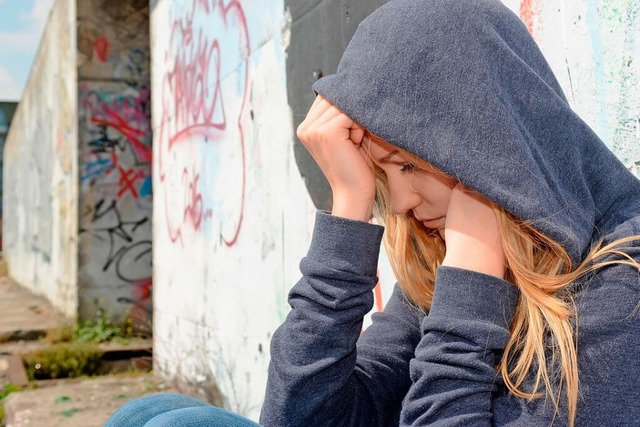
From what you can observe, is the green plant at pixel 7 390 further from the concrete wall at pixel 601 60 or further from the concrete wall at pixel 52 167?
the concrete wall at pixel 601 60

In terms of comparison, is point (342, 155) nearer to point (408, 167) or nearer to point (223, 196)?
point (408, 167)

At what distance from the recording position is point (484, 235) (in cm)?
140

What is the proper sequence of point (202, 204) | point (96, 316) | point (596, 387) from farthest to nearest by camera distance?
point (96, 316), point (202, 204), point (596, 387)

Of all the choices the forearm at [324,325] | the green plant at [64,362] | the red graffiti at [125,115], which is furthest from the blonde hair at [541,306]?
the red graffiti at [125,115]

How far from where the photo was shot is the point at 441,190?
58.7 inches

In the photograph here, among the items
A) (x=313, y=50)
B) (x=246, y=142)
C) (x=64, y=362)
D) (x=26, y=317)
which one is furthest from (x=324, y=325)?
(x=26, y=317)

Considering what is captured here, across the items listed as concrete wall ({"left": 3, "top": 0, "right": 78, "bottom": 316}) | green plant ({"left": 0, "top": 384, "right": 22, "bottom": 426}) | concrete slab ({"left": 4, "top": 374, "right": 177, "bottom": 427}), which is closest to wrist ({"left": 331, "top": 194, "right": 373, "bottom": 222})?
concrete slab ({"left": 4, "top": 374, "right": 177, "bottom": 427})

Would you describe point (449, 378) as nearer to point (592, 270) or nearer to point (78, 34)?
point (592, 270)

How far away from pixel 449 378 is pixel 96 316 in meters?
6.88

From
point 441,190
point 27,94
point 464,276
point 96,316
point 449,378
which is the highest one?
point 27,94

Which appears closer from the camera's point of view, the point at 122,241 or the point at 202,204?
the point at 202,204

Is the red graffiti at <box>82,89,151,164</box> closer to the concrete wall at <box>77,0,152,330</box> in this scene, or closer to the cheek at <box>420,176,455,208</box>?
the concrete wall at <box>77,0,152,330</box>

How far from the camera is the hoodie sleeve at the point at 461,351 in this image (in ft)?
4.27

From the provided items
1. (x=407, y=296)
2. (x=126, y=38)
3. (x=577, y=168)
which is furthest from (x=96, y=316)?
(x=577, y=168)
